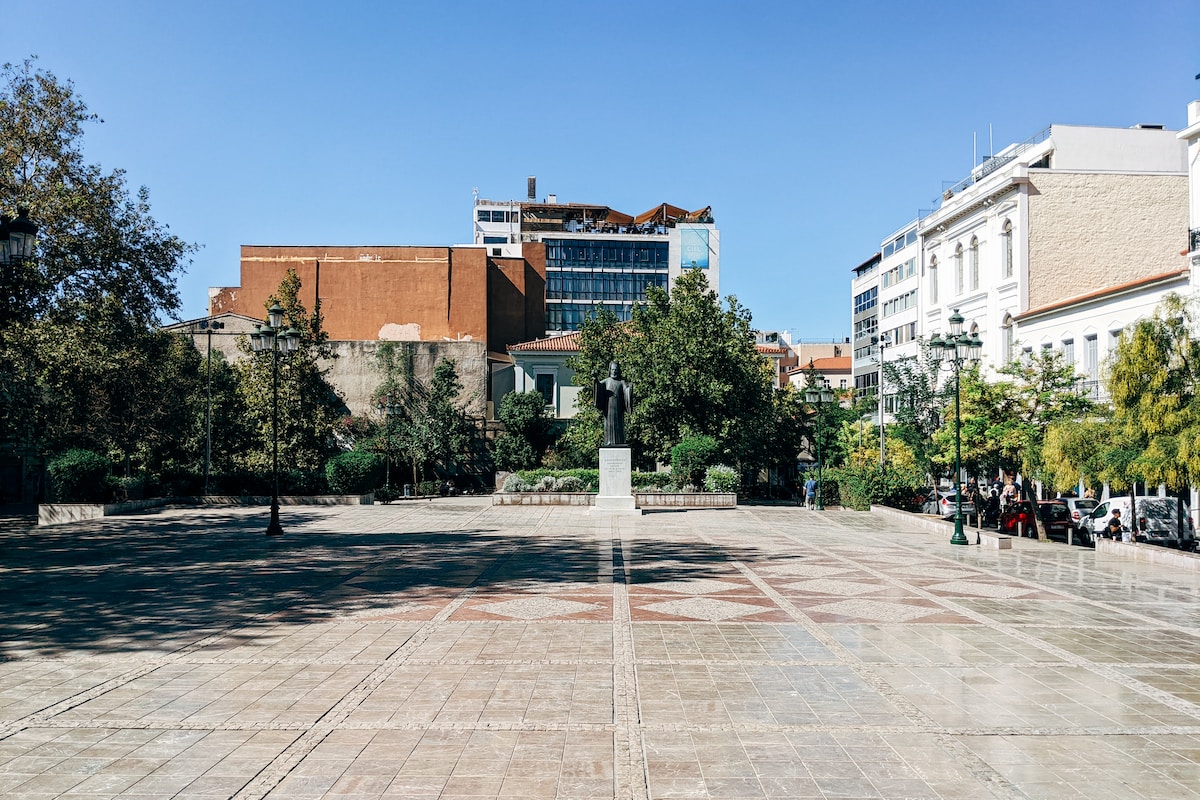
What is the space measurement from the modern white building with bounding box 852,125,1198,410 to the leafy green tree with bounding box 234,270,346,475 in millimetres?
26782

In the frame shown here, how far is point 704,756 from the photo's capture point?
5.99 m

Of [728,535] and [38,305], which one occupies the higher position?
[38,305]

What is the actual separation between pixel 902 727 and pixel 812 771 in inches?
50.6

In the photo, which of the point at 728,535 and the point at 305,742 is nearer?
the point at 305,742

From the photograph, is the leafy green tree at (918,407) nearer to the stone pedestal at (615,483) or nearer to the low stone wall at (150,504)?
the stone pedestal at (615,483)

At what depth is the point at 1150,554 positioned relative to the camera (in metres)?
17.7

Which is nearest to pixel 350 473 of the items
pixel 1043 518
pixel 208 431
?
pixel 208 431

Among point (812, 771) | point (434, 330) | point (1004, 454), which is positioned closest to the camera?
point (812, 771)

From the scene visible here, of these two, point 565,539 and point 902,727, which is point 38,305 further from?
point 902,727

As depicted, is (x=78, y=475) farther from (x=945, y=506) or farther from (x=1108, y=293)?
(x=1108, y=293)

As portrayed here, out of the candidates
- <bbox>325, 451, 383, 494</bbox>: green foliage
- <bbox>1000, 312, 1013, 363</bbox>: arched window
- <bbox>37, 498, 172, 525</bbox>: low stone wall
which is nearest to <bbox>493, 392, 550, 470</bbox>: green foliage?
<bbox>325, 451, 383, 494</bbox>: green foliage

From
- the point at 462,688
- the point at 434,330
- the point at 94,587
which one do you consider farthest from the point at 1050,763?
the point at 434,330

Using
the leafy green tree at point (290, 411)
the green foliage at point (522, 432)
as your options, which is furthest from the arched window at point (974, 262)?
the leafy green tree at point (290, 411)

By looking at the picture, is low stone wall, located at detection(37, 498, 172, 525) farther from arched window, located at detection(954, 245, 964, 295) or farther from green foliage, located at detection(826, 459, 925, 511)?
arched window, located at detection(954, 245, 964, 295)
